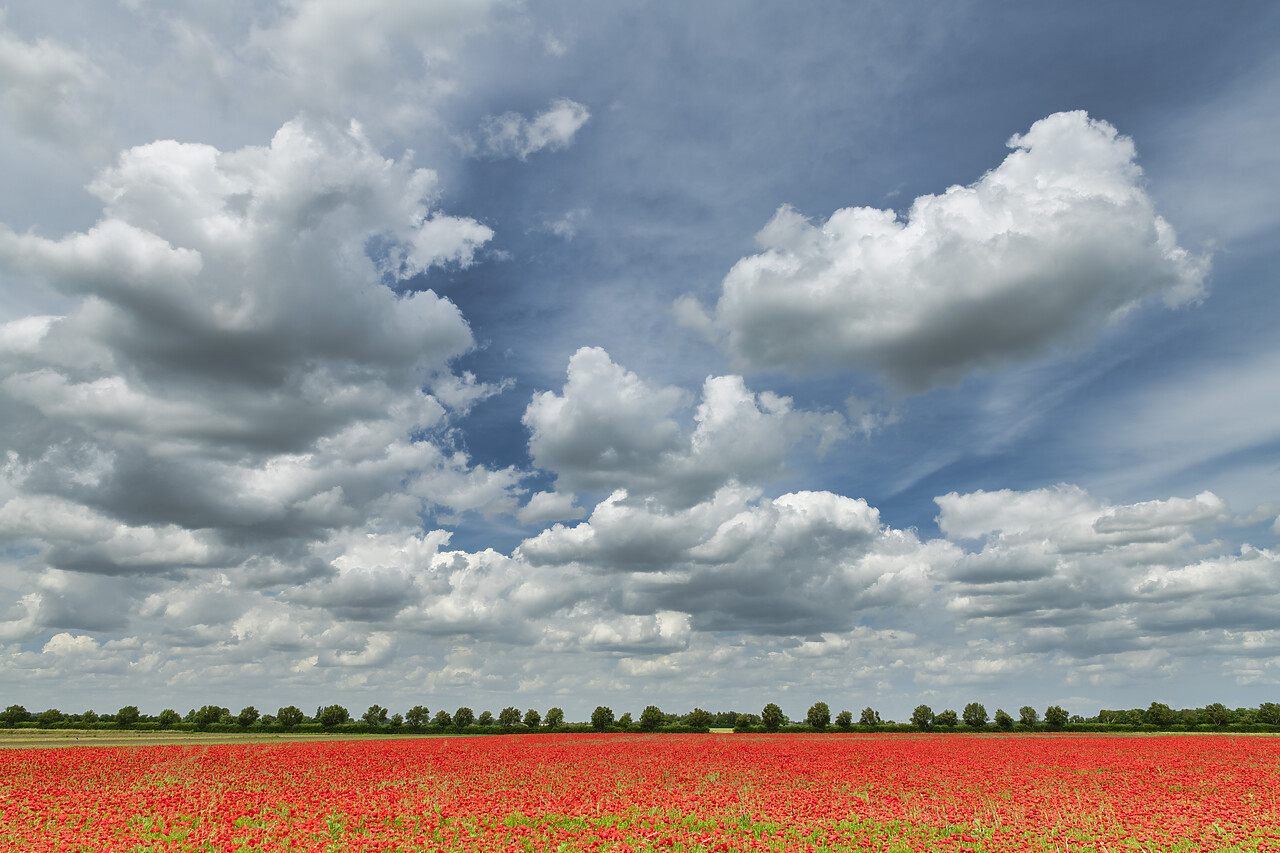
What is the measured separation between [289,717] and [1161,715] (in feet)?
528

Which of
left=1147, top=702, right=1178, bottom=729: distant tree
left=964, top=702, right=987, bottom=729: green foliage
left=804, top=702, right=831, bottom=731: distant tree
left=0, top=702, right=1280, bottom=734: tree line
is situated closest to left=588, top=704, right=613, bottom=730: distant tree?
left=0, top=702, right=1280, bottom=734: tree line

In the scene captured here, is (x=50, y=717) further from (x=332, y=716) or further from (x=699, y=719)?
(x=699, y=719)

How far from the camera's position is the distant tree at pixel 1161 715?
115938 millimetres

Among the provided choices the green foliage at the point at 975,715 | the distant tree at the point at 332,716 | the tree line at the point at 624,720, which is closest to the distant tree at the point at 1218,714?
the tree line at the point at 624,720

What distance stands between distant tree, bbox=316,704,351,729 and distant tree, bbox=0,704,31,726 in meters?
59.3

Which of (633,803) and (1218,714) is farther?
(1218,714)

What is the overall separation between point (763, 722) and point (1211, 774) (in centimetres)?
9403

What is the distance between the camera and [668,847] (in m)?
19.9

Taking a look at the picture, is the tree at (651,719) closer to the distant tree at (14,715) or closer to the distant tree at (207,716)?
the distant tree at (207,716)

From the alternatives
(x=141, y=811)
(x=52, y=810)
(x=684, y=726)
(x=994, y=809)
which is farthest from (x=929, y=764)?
(x=684, y=726)

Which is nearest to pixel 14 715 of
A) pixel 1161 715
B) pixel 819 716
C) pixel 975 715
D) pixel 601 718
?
pixel 601 718

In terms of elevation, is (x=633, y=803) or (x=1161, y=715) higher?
(x=633, y=803)

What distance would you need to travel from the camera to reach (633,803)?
27.0 m

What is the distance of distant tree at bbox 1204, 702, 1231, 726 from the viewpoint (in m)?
116
